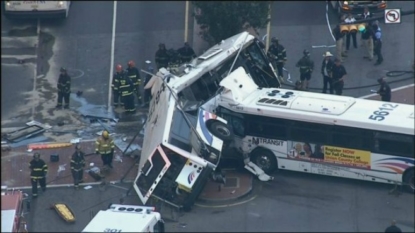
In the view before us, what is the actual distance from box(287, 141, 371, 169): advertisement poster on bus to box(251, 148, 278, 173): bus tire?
1.74 feet

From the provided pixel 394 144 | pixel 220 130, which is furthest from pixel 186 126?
pixel 394 144

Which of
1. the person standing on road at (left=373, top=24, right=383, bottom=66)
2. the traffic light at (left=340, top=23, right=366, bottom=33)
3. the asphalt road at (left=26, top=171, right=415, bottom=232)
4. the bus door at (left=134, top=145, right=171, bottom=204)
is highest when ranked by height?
the traffic light at (left=340, top=23, right=366, bottom=33)

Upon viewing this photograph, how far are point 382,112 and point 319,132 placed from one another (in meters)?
1.71

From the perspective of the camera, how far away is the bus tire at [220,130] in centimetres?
3120

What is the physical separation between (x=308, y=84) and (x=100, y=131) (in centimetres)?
674

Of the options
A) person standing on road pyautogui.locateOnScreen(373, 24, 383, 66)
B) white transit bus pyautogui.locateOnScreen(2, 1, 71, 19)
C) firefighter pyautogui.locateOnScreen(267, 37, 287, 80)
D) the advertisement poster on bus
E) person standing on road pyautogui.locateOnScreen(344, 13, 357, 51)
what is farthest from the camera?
white transit bus pyautogui.locateOnScreen(2, 1, 71, 19)

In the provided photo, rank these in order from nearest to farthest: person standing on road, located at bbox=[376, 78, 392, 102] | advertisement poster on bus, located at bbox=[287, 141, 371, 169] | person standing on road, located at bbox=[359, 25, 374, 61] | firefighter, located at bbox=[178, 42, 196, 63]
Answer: advertisement poster on bus, located at bbox=[287, 141, 371, 169]
person standing on road, located at bbox=[376, 78, 392, 102]
firefighter, located at bbox=[178, 42, 196, 63]
person standing on road, located at bbox=[359, 25, 374, 61]

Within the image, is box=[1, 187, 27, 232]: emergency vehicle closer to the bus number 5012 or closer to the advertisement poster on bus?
the advertisement poster on bus

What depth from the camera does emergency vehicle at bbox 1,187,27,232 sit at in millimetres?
27531

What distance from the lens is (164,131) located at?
30.4m

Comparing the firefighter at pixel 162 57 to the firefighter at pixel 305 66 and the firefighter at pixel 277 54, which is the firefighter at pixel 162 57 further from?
the firefighter at pixel 305 66

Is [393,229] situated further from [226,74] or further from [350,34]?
[350,34]

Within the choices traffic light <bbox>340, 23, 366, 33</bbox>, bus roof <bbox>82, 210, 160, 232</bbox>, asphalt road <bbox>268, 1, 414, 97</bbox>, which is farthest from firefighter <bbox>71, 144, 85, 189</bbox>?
traffic light <bbox>340, 23, 366, 33</bbox>

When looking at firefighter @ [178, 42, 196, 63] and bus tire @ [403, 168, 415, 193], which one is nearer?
bus tire @ [403, 168, 415, 193]
